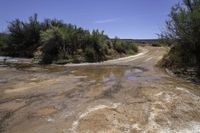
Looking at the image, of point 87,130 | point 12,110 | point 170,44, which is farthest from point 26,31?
point 87,130

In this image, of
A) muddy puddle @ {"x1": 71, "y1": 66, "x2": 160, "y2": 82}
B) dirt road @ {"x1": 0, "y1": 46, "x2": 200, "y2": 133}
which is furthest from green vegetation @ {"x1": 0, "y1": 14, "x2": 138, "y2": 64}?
dirt road @ {"x1": 0, "y1": 46, "x2": 200, "y2": 133}

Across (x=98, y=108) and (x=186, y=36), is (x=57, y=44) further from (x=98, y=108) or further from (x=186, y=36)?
(x=98, y=108)

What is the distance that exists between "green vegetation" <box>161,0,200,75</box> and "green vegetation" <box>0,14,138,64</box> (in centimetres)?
816

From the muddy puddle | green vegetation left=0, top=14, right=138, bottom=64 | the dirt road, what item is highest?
green vegetation left=0, top=14, right=138, bottom=64

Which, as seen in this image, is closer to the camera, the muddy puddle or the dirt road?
the dirt road

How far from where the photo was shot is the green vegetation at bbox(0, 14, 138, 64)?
21484 mm

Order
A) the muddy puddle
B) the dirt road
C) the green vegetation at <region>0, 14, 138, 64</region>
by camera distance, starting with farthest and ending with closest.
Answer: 1. the green vegetation at <region>0, 14, 138, 64</region>
2. the muddy puddle
3. the dirt road

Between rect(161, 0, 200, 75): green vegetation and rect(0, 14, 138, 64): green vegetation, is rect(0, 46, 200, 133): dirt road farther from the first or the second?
rect(0, 14, 138, 64): green vegetation

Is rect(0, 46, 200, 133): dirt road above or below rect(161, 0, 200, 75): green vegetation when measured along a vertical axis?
below

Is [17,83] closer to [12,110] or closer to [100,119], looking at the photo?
[12,110]

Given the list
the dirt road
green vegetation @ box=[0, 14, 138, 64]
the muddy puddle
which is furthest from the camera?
green vegetation @ box=[0, 14, 138, 64]

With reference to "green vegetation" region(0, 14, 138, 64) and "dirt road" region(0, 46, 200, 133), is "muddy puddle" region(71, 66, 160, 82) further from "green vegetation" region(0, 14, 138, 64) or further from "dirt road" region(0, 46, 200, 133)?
"green vegetation" region(0, 14, 138, 64)

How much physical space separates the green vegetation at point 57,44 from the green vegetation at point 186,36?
816 centimetres

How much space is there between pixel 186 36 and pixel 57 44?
39.2ft
